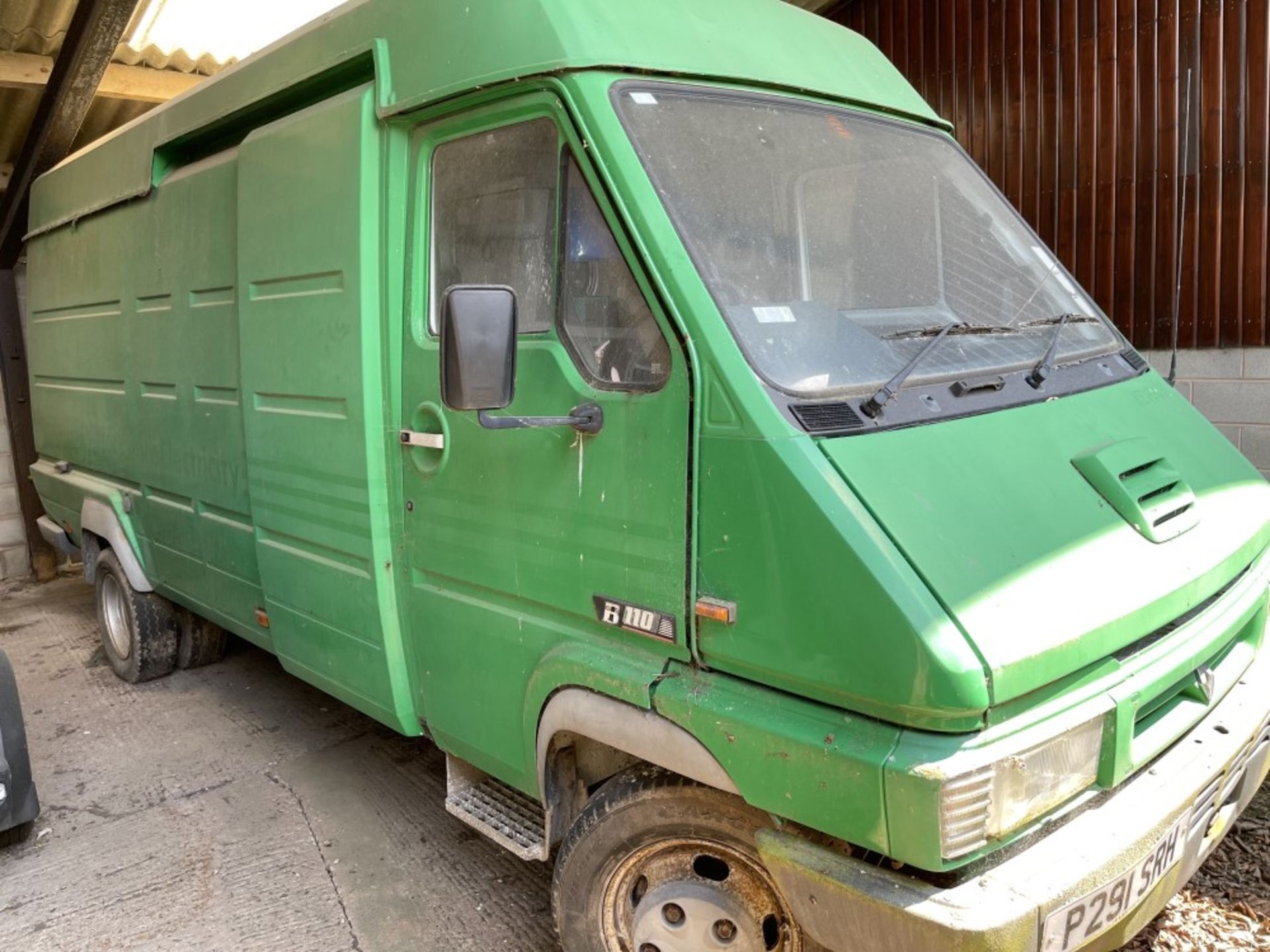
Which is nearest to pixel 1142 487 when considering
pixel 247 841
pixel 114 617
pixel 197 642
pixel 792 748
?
pixel 792 748

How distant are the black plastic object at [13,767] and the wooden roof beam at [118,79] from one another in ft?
13.8

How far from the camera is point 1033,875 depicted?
192 cm

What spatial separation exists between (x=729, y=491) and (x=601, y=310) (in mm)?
589

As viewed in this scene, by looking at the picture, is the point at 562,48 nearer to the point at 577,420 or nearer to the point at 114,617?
the point at 577,420

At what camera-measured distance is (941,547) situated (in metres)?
1.95

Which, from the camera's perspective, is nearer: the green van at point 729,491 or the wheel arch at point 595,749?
the green van at point 729,491

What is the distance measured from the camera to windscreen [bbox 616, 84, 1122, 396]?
231cm

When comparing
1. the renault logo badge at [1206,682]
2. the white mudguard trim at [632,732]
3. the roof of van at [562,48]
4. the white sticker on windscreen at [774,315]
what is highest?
the roof of van at [562,48]

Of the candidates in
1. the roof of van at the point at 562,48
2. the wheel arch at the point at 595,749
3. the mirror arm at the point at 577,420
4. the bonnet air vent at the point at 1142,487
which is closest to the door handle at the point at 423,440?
the mirror arm at the point at 577,420

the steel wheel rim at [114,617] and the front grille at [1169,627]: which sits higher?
the front grille at [1169,627]

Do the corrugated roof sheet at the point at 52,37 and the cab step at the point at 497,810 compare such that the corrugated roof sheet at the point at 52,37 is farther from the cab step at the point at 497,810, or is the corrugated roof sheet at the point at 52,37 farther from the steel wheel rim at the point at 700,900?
the steel wheel rim at the point at 700,900

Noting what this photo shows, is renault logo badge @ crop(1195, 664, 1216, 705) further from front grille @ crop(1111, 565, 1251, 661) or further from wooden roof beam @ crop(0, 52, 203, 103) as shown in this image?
wooden roof beam @ crop(0, 52, 203, 103)

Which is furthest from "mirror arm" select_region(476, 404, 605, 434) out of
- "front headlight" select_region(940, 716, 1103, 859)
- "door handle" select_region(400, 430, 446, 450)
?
"front headlight" select_region(940, 716, 1103, 859)

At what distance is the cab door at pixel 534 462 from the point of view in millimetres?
2301
